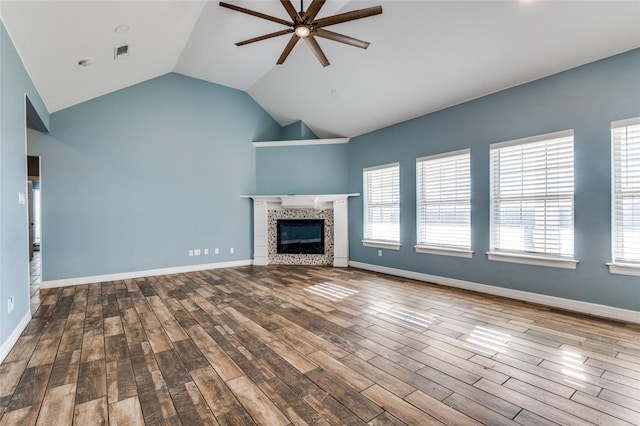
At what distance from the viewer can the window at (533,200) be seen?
368 centimetres

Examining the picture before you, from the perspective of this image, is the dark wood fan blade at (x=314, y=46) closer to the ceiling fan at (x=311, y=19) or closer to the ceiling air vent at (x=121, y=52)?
the ceiling fan at (x=311, y=19)

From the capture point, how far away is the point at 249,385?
2096 millimetres

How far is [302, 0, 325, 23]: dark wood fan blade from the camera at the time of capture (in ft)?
9.58

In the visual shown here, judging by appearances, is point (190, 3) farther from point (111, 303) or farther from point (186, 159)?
point (111, 303)

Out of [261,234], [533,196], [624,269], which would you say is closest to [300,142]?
[261,234]

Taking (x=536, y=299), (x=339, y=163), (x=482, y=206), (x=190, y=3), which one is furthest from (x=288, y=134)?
(x=536, y=299)

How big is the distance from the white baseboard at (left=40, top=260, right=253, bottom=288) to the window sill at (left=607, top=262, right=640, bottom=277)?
6018 mm

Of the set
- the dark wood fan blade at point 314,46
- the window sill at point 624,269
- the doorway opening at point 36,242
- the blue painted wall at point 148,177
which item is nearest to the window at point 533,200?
the window sill at point 624,269

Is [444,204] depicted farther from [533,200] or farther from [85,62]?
[85,62]

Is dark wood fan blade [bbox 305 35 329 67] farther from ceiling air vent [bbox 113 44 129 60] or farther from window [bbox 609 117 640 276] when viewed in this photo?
window [bbox 609 117 640 276]

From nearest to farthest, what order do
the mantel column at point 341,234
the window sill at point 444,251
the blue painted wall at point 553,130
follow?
1. the blue painted wall at point 553,130
2. the window sill at point 444,251
3. the mantel column at point 341,234

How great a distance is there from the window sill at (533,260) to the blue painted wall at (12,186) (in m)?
5.50

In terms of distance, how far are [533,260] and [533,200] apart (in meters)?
0.78

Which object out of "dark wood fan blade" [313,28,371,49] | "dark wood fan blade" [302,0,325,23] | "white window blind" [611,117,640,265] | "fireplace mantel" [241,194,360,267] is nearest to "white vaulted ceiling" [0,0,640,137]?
"dark wood fan blade" [313,28,371,49]
